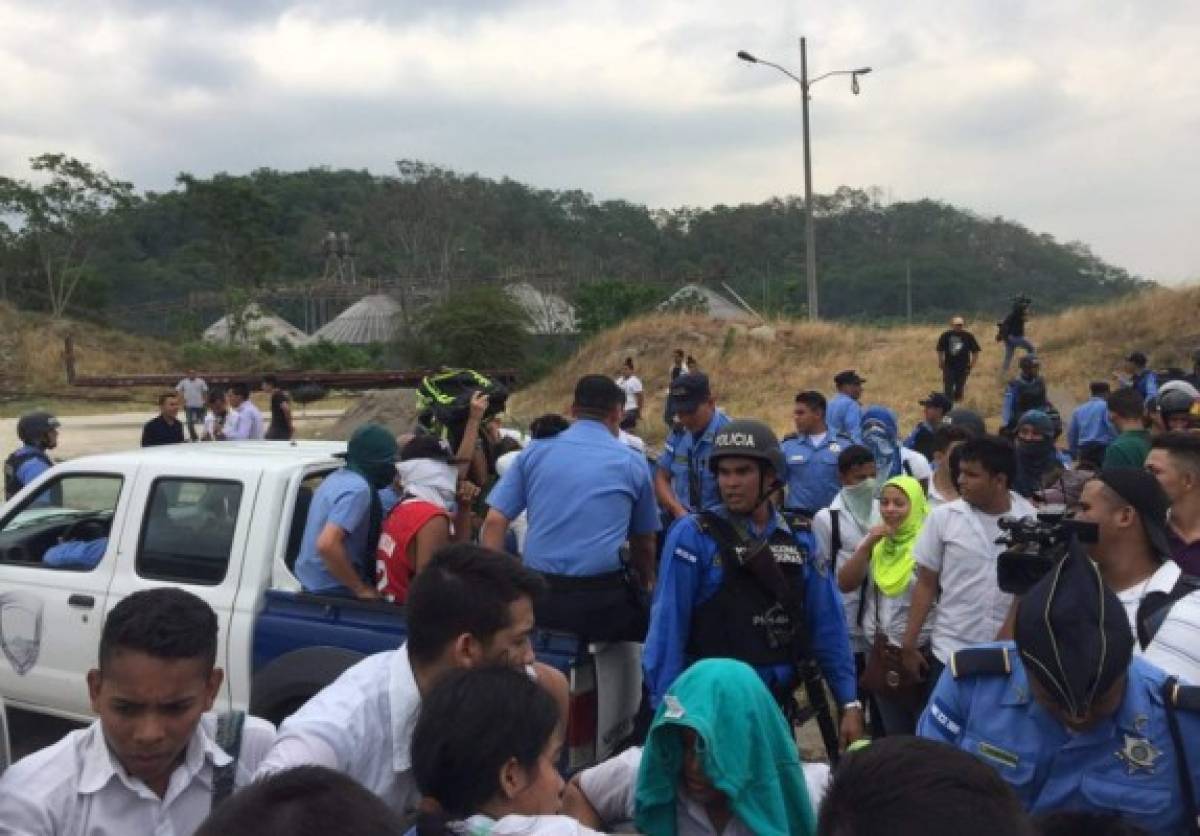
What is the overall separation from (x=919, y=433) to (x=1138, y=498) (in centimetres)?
534

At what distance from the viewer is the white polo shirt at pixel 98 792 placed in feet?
6.86

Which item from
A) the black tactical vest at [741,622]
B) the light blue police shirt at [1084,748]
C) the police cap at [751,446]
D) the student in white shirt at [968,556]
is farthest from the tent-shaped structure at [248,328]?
the light blue police shirt at [1084,748]

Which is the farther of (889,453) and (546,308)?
(546,308)

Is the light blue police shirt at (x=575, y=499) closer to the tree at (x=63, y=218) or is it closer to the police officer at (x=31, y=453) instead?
the police officer at (x=31, y=453)

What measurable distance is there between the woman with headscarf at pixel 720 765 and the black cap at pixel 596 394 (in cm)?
235

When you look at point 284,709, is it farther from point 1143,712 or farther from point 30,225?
point 30,225

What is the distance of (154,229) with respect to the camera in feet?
272

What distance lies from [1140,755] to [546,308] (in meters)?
49.3

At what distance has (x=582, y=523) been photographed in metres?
4.37

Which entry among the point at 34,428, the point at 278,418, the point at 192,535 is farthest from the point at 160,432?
the point at 192,535

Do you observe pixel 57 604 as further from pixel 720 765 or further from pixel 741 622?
pixel 720 765

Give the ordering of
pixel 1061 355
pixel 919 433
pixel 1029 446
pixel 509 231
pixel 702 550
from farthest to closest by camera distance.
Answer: pixel 509 231 → pixel 1061 355 → pixel 919 433 → pixel 1029 446 → pixel 702 550

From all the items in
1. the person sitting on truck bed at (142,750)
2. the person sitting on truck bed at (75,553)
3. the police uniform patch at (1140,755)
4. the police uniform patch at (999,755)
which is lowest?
the person sitting on truck bed at (75,553)

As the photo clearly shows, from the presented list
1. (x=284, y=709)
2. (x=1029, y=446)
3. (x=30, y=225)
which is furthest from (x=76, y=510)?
(x=30, y=225)
